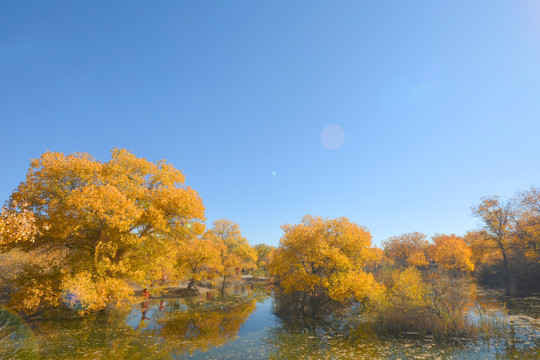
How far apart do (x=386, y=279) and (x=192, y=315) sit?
22613 millimetres

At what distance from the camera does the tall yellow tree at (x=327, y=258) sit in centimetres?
2106

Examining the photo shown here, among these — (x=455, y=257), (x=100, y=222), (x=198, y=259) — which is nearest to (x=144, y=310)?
(x=198, y=259)

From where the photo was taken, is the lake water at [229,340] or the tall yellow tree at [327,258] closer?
the lake water at [229,340]

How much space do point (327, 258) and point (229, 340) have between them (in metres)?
11.0

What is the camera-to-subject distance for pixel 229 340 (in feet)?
52.9

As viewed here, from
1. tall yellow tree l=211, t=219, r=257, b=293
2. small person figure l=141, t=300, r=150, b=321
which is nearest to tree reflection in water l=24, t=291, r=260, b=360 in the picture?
small person figure l=141, t=300, r=150, b=321

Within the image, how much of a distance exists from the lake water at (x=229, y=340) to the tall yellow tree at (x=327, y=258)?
3200 mm

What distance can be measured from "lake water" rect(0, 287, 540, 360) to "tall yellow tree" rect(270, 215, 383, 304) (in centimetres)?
320

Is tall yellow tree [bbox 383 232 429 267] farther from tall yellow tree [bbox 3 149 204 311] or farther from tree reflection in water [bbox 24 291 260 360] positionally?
tall yellow tree [bbox 3 149 204 311]

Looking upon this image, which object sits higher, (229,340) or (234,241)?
(234,241)

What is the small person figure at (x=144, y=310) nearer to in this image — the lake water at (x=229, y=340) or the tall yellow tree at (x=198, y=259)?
the lake water at (x=229, y=340)

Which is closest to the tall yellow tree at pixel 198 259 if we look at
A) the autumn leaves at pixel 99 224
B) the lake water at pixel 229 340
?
the lake water at pixel 229 340

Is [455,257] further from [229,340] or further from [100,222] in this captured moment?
[100,222]

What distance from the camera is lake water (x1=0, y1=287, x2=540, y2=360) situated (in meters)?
13.1
